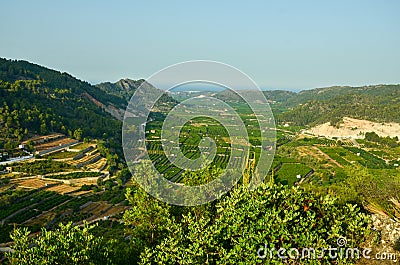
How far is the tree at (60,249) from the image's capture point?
15.1 feet

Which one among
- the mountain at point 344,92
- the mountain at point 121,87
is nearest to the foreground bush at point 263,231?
the mountain at point 344,92

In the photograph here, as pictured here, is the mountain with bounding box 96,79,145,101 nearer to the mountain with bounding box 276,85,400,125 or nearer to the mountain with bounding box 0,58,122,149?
the mountain with bounding box 0,58,122,149

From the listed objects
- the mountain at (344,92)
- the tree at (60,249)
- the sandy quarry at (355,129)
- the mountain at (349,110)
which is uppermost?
the mountain at (344,92)

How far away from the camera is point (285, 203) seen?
210 inches

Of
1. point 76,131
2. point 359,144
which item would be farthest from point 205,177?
point 359,144

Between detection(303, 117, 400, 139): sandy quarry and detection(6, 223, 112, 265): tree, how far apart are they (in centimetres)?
6481

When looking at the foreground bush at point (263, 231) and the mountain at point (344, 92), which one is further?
the mountain at point (344, 92)

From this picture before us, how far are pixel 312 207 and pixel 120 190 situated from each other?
27138 mm

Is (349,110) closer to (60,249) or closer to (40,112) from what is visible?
(40,112)

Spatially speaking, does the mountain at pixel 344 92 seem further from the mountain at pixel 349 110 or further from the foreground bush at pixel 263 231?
the foreground bush at pixel 263 231

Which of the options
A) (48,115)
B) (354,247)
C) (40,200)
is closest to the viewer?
(354,247)

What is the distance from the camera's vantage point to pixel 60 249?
15.7 feet

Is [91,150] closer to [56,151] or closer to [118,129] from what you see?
[56,151]

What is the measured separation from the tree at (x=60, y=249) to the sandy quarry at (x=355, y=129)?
64808 mm
